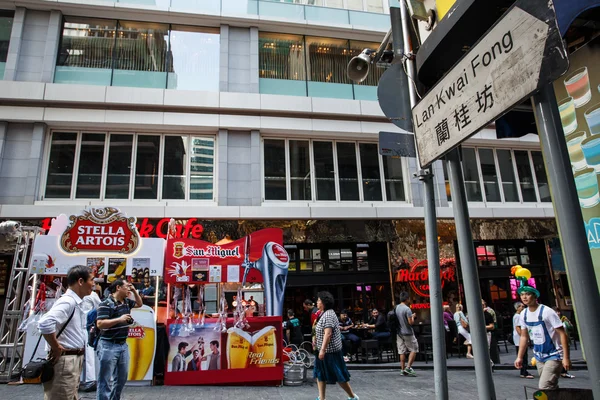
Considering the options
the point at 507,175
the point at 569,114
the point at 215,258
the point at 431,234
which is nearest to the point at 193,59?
the point at 215,258

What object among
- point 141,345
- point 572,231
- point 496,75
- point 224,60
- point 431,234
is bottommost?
point 141,345

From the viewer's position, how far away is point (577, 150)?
14.0 feet

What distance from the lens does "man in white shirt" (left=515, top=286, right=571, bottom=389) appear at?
15.3ft

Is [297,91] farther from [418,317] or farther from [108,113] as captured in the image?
[418,317]

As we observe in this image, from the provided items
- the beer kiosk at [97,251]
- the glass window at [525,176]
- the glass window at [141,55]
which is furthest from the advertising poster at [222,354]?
the glass window at [525,176]

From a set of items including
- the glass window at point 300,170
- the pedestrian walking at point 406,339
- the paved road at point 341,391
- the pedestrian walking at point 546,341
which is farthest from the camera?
the glass window at point 300,170

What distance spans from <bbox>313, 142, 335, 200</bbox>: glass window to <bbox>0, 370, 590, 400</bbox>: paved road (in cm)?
719

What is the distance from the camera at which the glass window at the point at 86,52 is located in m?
13.6

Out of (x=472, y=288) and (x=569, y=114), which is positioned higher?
(x=569, y=114)

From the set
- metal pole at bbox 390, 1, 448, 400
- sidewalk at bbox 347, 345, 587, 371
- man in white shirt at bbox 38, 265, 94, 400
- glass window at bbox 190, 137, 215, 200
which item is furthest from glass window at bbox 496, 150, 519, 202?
man in white shirt at bbox 38, 265, 94, 400

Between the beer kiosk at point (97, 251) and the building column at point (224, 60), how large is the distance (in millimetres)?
6897

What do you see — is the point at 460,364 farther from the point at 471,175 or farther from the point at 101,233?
the point at 101,233

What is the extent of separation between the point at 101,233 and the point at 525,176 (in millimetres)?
15920

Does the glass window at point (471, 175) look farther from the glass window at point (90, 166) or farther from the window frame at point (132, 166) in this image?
the glass window at point (90, 166)
